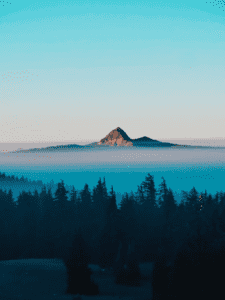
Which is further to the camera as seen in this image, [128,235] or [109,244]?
[128,235]

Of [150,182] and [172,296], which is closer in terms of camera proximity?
[172,296]

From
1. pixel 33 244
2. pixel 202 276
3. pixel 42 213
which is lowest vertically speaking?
pixel 33 244

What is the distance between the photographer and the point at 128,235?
39.1m

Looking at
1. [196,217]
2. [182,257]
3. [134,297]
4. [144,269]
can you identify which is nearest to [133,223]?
[144,269]

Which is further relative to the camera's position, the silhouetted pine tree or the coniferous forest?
the silhouetted pine tree

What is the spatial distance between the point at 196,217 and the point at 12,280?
3624 cm

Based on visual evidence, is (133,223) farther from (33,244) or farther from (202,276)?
(202,276)

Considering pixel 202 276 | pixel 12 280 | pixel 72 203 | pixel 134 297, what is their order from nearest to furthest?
pixel 202 276
pixel 134 297
pixel 12 280
pixel 72 203

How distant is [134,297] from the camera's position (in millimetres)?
24453

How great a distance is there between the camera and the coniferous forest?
18453 millimetres

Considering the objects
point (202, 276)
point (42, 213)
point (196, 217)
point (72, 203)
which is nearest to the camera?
point (202, 276)

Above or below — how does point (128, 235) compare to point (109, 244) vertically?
above

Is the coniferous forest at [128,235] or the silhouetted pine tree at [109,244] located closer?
the coniferous forest at [128,235]

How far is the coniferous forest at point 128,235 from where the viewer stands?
727 inches
